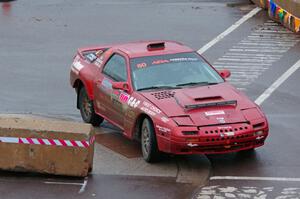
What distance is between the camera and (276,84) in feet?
63.2

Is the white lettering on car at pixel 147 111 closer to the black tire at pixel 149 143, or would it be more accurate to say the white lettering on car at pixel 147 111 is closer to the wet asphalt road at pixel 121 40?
the black tire at pixel 149 143

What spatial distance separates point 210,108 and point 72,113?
4.59 m

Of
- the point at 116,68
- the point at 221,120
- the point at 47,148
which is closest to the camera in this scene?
the point at 47,148

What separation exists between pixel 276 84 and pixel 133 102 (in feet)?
19.5

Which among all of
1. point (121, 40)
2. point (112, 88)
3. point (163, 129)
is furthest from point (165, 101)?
point (121, 40)

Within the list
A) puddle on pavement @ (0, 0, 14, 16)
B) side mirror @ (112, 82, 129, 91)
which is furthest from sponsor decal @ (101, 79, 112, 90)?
puddle on pavement @ (0, 0, 14, 16)

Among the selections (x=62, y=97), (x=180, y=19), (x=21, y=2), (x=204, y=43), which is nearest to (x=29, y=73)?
(x=62, y=97)

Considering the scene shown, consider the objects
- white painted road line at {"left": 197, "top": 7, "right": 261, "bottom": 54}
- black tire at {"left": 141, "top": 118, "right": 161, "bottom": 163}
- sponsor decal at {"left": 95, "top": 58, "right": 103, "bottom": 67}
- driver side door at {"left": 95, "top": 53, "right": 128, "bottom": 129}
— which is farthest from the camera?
white painted road line at {"left": 197, "top": 7, "right": 261, "bottom": 54}

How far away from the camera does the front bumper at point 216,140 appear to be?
13.0 m

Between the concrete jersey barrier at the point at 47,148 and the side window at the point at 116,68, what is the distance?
206 centimetres

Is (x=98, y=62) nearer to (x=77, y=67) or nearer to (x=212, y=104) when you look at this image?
(x=77, y=67)

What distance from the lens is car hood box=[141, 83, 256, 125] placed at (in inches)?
521

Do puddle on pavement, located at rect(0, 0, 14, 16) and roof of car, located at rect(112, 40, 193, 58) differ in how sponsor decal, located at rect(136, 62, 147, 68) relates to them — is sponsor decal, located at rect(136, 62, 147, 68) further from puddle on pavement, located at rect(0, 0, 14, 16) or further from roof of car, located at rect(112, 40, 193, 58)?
puddle on pavement, located at rect(0, 0, 14, 16)

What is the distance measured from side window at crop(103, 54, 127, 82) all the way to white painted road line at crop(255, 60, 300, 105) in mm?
3568
